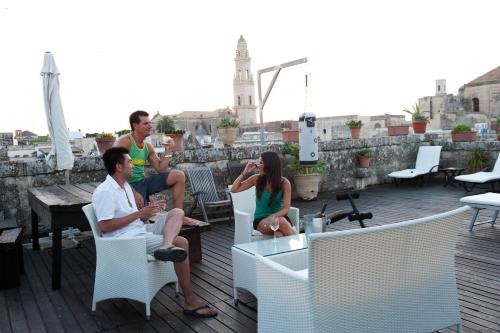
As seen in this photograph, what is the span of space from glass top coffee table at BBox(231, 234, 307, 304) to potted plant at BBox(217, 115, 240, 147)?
4.19m

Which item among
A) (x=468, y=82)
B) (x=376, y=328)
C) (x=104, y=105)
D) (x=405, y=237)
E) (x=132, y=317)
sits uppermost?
(x=468, y=82)

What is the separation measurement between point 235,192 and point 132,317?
4.77ft

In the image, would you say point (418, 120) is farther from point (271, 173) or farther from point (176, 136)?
point (271, 173)

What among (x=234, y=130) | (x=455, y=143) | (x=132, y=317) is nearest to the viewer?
(x=132, y=317)

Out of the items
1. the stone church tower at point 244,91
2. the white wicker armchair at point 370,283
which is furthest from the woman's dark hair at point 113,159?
the stone church tower at point 244,91

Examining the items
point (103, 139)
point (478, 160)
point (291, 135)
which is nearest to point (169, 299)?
point (103, 139)

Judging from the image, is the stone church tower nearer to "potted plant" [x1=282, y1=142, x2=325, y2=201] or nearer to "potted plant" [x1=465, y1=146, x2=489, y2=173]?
"potted plant" [x1=465, y1=146, x2=489, y2=173]

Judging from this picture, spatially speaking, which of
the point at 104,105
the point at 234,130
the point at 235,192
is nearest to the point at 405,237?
the point at 235,192

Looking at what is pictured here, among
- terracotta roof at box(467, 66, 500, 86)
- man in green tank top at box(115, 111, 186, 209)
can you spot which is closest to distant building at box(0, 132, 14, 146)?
man in green tank top at box(115, 111, 186, 209)

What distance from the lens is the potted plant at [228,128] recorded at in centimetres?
733

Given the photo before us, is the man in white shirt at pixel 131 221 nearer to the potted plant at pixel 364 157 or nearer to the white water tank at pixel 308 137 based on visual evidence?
the white water tank at pixel 308 137

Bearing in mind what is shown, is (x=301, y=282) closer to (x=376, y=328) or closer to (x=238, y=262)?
(x=376, y=328)

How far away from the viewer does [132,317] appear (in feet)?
9.93

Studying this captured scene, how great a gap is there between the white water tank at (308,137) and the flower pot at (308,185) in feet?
2.32
